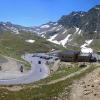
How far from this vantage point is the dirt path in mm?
70125

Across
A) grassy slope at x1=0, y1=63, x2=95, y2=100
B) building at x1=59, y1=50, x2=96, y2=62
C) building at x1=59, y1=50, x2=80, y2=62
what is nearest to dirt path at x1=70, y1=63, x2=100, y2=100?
grassy slope at x1=0, y1=63, x2=95, y2=100

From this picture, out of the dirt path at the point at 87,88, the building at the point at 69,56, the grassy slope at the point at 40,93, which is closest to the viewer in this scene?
the dirt path at the point at 87,88

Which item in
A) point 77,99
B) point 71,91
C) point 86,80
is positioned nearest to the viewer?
point 77,99

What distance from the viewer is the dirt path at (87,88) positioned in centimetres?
7012

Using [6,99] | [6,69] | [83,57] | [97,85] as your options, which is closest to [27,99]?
[6,99]

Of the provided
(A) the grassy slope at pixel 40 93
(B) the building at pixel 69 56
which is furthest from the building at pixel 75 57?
(A) the grassy slope at pixel 40 93

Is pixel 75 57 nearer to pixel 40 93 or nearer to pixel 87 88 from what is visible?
pixel 87 88

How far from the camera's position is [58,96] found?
233ft

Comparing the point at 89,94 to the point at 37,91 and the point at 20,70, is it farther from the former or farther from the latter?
the point at 20,70

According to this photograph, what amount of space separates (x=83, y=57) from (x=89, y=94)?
334 ft

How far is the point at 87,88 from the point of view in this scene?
75562 mm

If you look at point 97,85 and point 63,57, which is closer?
point 97,85

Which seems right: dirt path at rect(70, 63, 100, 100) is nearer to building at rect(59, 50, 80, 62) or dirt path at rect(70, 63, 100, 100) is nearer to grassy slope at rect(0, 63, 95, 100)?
grassy slope at rect(0, 63, 95, 100)

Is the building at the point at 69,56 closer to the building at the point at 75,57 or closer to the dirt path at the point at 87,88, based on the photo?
the building at the point at 75,57
